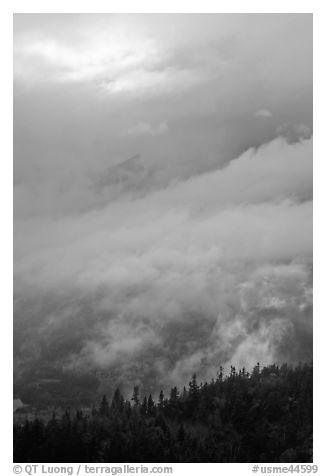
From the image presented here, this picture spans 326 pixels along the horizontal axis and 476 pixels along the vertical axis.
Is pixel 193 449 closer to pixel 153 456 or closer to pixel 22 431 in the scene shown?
pixel 153 456

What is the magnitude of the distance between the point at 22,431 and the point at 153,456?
40.2 metres

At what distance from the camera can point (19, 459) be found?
14162cm

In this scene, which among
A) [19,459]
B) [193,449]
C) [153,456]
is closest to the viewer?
Result: [19,459]
